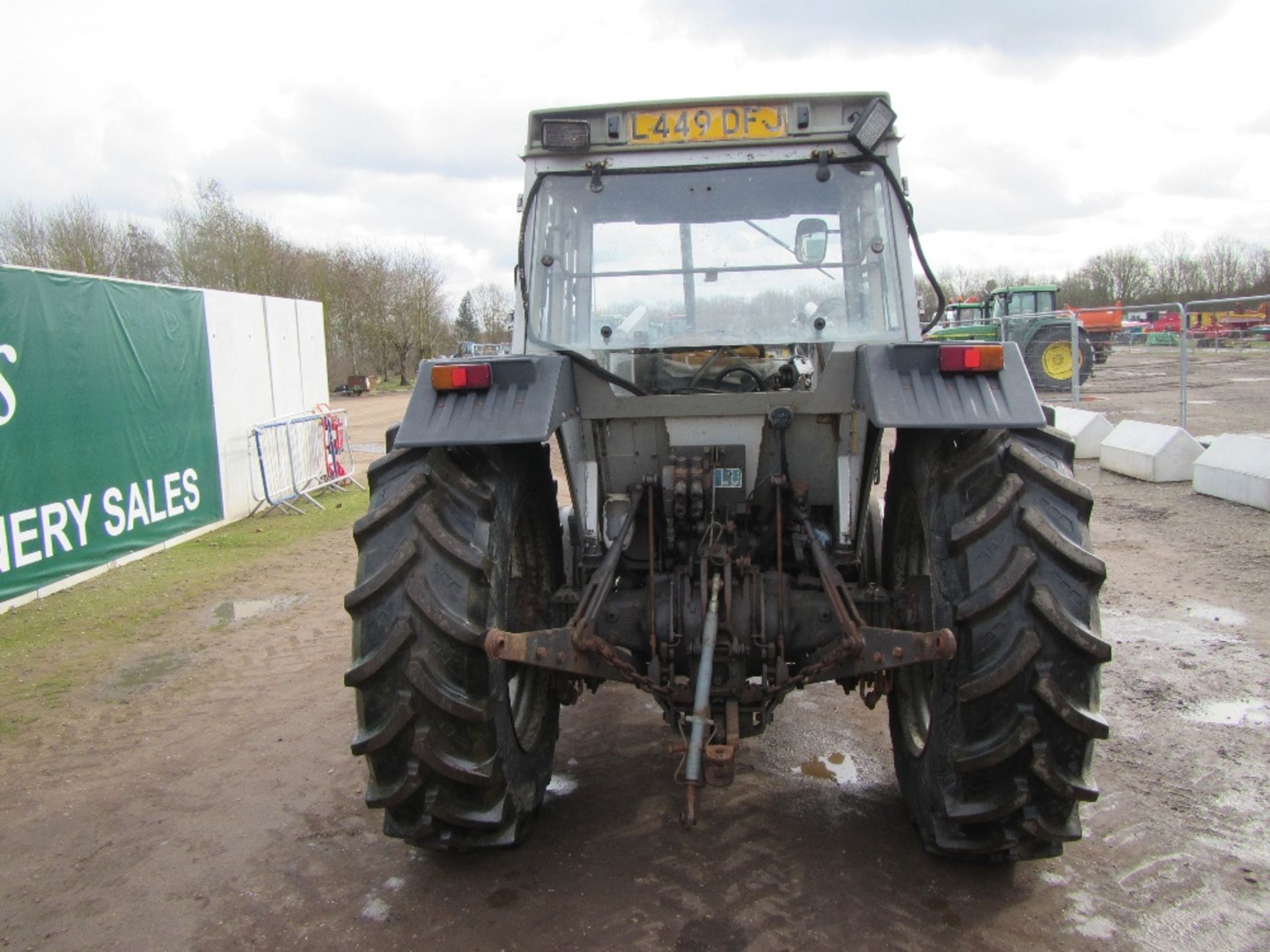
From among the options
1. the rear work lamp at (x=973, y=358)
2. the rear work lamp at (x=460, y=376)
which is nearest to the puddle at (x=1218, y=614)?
the rear work lamp at (x=973, y=358)

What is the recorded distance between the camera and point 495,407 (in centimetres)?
318

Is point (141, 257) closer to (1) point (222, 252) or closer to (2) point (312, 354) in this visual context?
(1) point (222, 252)

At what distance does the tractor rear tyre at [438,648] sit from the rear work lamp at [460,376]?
0.25 meters

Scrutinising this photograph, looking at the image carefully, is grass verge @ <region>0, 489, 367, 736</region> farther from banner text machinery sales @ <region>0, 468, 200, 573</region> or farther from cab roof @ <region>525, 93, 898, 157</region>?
cab roof @ <region>525, 93, 898, 157</region>

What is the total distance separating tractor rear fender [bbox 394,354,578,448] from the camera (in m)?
3.07

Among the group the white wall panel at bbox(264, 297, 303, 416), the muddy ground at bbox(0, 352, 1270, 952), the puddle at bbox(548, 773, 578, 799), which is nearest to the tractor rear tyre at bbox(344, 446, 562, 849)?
the muddy ground at bbox(0, 352, 1270, 952)

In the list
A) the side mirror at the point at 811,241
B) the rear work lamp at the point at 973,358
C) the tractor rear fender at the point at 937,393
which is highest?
the side mirror at the point at 811,241

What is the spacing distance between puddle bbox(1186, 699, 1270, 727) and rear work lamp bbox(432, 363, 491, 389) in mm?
3661

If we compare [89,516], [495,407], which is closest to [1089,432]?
[495,407]

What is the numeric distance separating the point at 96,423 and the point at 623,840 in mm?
7061

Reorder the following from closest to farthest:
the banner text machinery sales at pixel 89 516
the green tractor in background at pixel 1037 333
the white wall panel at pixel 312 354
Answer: the banner text machinery sales at pixel 89 516 < the white wall panel at pixel 312 354 < the green tractor in background at pixel 1037 333

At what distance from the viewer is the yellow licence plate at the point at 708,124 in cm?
377

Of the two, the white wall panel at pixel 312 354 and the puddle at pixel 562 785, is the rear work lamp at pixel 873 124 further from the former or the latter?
the white wall panel at pixel 312 354

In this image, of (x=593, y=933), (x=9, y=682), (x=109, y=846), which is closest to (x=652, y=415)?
(x=593, y=933)
